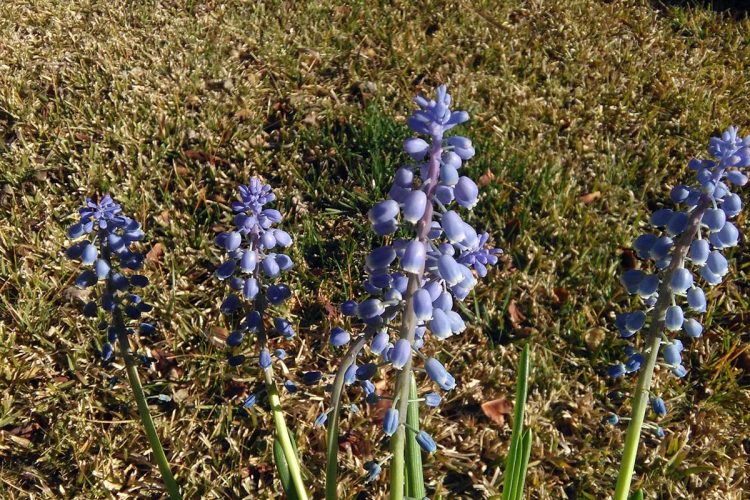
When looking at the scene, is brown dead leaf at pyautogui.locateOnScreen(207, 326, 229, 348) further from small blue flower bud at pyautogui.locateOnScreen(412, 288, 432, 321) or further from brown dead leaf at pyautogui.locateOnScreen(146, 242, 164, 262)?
small blue flower bud at pyautogui.locateOnScreen(412, 288, 432, 321)

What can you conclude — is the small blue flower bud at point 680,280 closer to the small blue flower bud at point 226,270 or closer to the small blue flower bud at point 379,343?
the small blue flower bud at point 379,343

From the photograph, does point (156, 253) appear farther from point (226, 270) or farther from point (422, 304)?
point (422, 304)

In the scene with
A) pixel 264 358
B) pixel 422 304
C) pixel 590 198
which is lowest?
pixel 590 198

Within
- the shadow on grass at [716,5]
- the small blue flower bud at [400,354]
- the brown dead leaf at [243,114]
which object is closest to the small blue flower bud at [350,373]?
the small blue flower bud at [400,354]

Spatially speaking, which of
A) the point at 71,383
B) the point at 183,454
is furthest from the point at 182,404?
the point at 71,383

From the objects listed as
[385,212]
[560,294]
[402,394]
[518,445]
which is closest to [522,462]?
[518,445]

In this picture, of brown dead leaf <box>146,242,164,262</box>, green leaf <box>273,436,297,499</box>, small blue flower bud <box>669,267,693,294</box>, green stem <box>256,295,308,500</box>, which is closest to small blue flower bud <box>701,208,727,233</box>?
small blue flower bud <box>669,267,693,294</box>
